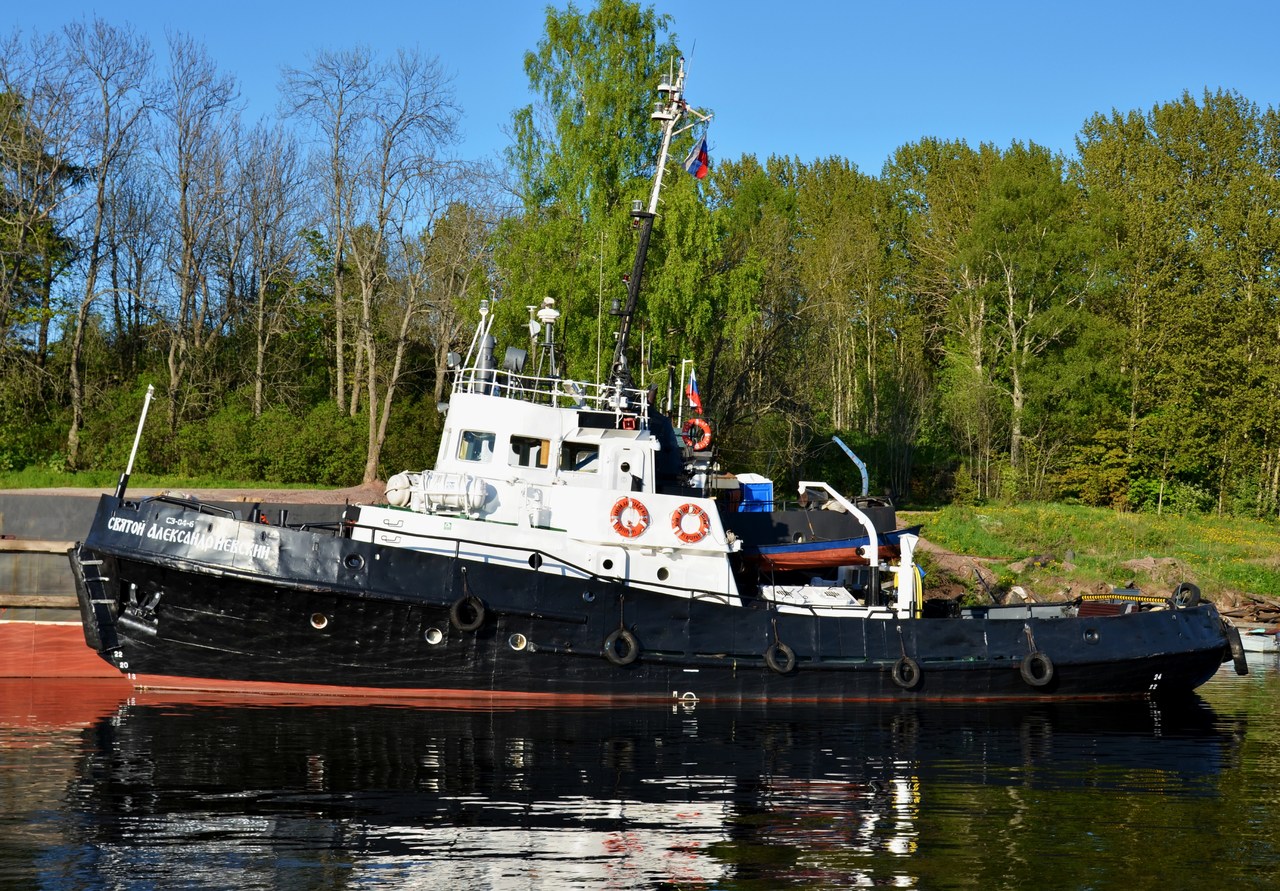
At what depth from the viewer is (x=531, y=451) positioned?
16797 mm

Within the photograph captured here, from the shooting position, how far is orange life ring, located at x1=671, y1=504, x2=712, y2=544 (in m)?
16.7

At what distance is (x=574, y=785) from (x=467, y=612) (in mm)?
4410

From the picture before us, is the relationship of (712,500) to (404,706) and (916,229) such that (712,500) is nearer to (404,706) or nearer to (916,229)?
(404,706)

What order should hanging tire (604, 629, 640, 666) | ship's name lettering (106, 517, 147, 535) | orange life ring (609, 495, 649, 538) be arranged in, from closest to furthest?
ship's name lettering (106, 517, 147, 535)
hanging tire (604, 629, 640, 666)
orange life ring (609, 495, 649, 538)

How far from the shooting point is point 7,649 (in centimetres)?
1792

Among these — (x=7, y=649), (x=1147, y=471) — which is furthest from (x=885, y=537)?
(x=1147, y=471)

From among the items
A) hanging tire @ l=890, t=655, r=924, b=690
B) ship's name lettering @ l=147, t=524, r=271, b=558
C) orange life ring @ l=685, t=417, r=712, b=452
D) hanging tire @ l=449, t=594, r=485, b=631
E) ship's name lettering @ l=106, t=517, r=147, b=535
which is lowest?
hanging tire @ l=890, t=655, r=924, b=690

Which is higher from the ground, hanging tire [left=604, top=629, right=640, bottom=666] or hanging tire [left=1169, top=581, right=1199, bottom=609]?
hanging tire [left=1169, top=581, right=1199, bottom=609]

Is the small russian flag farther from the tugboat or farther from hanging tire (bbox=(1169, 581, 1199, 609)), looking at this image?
hanging tire (bbox=(1169, 581, 1199, 609))

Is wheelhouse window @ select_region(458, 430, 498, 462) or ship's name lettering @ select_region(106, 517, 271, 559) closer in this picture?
ship's name lettering @ select_region(106, 517, 271, 559)

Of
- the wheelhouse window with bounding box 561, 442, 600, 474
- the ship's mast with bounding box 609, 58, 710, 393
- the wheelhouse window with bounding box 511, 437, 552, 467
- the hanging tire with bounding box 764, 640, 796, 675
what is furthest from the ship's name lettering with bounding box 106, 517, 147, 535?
the hanging tire with bounding box 764, 640, 796, 675

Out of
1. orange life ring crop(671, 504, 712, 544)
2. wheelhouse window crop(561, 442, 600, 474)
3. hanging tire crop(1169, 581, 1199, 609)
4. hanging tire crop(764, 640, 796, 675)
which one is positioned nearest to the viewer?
hanging tire crop(764, 640, 796, 675)

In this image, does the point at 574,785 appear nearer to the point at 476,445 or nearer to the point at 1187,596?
the point at 476,445

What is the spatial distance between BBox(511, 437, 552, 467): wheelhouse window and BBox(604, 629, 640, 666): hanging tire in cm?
258
